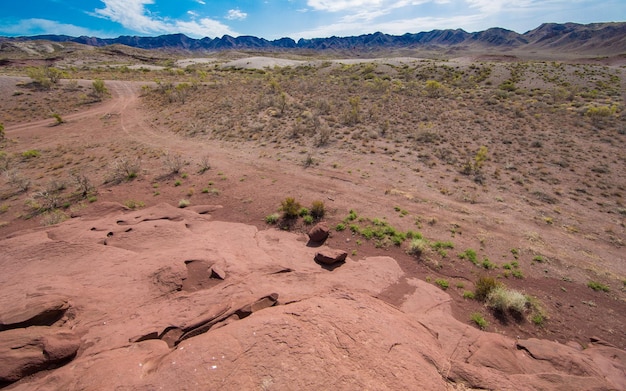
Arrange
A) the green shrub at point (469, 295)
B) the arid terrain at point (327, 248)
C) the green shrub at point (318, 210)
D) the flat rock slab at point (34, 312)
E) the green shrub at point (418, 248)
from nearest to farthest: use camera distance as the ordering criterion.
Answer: the arid terrain at point (327, 248) → the flat rock slab at point (34, 312) → the green shrub at point (469, 295) → the green shrub at point (418, 248) → the green shrub at point (318, 210)

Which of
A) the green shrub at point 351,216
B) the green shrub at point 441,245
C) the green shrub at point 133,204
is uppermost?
the green shrub at point 133,204

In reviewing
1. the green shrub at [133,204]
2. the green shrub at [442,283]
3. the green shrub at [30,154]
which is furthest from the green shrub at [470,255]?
the green shrub at [30,154]

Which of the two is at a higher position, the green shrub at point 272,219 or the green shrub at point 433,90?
the green shrub at point 433,90

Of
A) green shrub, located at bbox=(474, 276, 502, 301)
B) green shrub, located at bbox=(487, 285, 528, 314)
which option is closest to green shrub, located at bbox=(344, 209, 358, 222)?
green shrub, located at bbox=(474, 276, 502, 301)

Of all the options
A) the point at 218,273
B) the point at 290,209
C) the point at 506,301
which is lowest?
the point at 506,301

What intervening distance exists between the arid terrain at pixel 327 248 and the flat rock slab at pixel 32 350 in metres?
0.10

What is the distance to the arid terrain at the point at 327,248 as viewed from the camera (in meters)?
5.09

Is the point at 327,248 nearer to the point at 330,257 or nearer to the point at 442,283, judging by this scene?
the point at 330,257

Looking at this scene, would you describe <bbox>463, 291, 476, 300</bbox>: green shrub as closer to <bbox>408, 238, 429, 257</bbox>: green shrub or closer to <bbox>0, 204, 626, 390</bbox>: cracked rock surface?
<bbox>0, 204, 626, 390</bbox>: cracked rock surface

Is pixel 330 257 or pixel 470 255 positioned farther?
pixel 470 255

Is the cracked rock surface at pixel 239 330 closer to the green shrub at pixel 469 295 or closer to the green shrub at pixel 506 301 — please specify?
the green shrub at pixel 469 295

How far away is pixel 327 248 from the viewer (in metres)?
9.81

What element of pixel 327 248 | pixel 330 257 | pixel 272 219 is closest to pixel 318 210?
pixel 272 219

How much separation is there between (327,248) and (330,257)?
2.45ft
